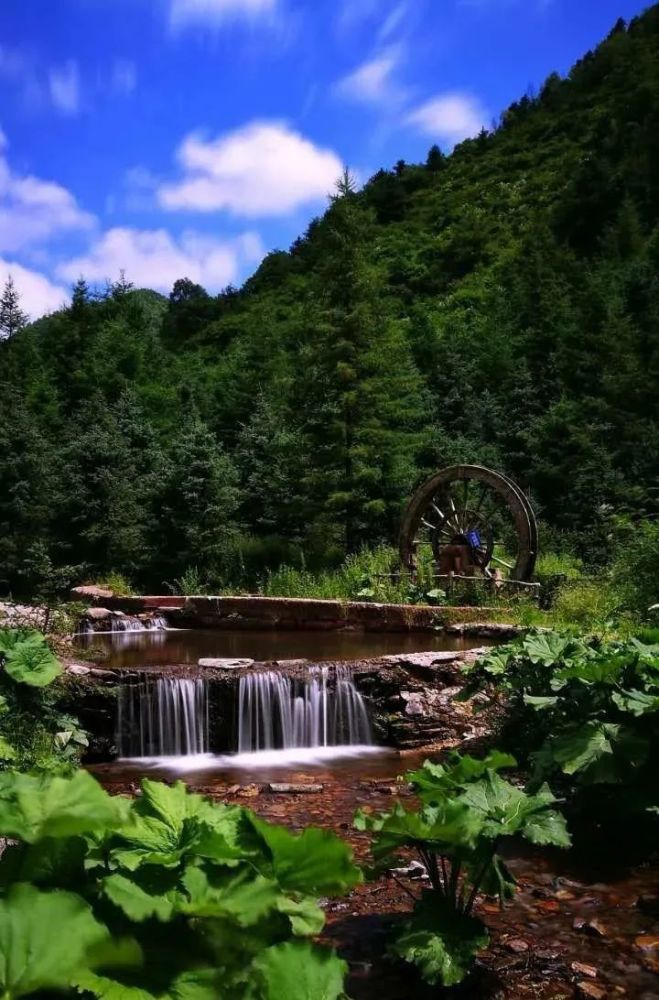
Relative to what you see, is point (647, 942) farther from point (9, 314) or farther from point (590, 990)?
point (9, 314)

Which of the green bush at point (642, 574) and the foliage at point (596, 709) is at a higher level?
the green bush at point (642, 574)

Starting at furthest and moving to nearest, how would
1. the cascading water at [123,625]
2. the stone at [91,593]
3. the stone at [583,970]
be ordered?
the stone at [91,593]
the cascading water at [123,625]
the stone at [583,970]

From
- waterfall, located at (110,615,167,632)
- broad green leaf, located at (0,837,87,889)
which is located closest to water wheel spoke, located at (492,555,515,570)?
waterfall, located at (110,615,167,632)

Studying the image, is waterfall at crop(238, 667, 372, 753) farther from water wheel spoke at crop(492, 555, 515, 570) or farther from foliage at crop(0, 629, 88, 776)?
water wheel spoke at crop(492, 555, 515, 570)

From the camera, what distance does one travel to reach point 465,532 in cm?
1402

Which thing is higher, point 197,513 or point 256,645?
point 197,513

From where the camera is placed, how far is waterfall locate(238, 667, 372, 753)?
22.4 feet

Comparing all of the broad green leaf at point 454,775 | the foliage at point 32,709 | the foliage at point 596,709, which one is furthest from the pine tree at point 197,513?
the broad green leaf at point 454,775

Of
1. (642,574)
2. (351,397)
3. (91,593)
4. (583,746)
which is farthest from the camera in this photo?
(351,397)

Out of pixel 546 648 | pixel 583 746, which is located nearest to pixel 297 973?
pixel 583 746

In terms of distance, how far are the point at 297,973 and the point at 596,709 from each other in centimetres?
280

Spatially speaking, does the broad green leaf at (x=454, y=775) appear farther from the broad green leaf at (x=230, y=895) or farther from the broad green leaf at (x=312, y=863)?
the broad green leaf at (x=230, y=895)

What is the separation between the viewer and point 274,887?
3.96 feet

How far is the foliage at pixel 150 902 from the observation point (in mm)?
992
